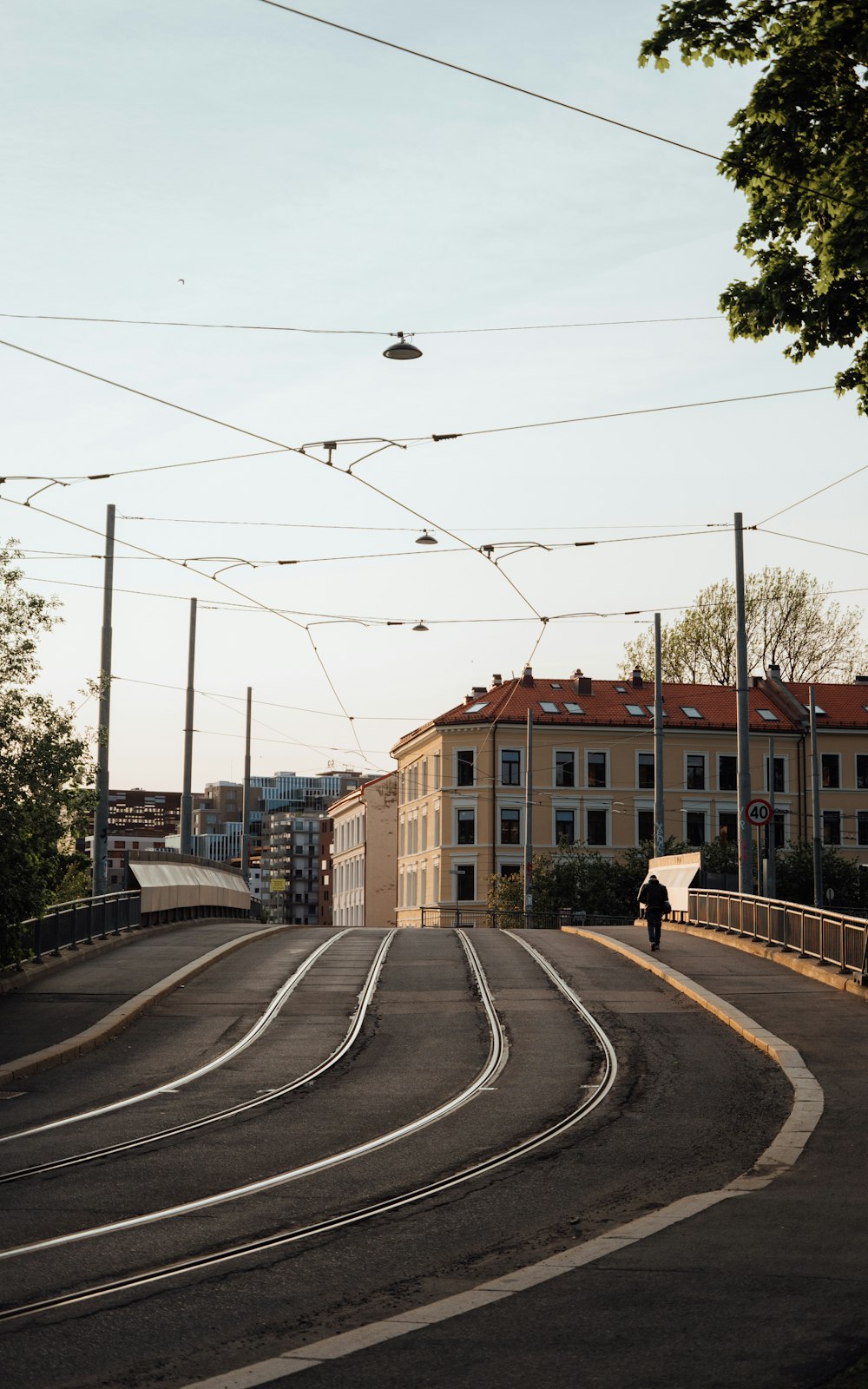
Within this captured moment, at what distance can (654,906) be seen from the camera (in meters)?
29.3

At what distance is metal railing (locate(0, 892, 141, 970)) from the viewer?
23047 mm

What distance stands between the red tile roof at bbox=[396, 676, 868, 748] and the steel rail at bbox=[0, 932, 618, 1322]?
66850 millimetres

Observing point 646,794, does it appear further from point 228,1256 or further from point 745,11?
point 228,1256

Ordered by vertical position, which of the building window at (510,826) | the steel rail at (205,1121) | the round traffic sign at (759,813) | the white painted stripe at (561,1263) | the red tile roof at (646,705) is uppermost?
the red tile roof at (646,705)

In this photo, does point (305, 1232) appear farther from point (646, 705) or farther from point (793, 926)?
point (646, 705)

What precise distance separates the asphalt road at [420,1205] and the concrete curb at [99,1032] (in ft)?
0.96

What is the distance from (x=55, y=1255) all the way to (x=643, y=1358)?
3.47 meters

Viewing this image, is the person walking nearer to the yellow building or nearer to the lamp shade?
the lamp shade

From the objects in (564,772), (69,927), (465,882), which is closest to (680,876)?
(69,927)

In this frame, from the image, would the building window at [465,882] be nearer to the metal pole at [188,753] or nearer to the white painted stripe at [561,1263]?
the metal pole at [188,753]

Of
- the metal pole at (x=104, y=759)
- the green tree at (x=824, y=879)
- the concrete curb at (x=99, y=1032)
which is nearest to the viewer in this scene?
the concrete curb at (x=99, y=1032)

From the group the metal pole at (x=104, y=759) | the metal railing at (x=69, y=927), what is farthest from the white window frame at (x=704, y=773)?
the metal pole at (x=104, y=759)

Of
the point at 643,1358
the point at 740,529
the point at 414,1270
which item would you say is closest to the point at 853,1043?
the point at 414,1270

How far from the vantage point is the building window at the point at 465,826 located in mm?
81500
